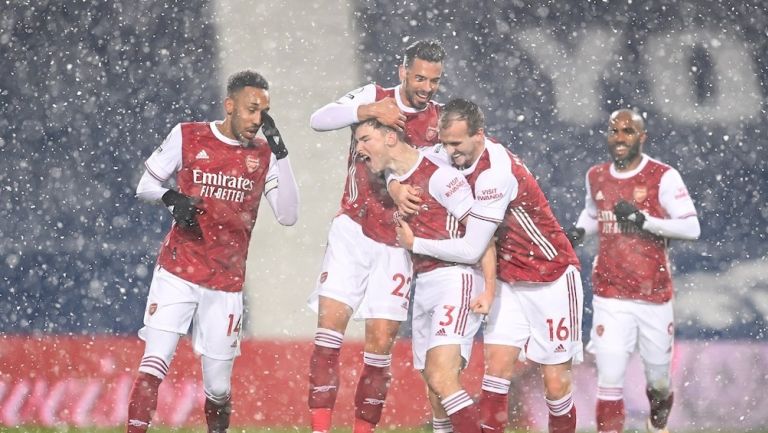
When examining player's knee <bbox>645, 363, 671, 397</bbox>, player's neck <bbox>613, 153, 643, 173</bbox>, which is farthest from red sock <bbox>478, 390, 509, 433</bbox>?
player's neck <bbox>613, 153, 643, 173</bbox>

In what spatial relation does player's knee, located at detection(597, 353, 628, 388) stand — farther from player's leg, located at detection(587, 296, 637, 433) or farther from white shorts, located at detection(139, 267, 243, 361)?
white shorts, located at detection(139, 267, 243, 361)

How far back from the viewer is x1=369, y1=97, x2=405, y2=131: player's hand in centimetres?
483

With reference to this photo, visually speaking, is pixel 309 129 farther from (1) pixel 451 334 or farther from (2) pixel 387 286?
(1) pixel 451 334

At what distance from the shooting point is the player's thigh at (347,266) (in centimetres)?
514

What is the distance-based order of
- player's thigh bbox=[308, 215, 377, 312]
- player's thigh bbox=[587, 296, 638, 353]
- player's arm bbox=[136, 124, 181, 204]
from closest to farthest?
player's arm bbox=[136, 124, 181, 204] → player's thigh bbox=[308, 215, 377, 312] → player's thigh bbox=[587, 296, 638, 353]

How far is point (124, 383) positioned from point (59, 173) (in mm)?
1591

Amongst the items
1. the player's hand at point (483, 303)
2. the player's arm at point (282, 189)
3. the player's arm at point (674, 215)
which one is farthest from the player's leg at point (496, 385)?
the player's arm at point (674, 215)

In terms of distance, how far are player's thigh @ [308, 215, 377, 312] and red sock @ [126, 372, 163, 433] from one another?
85cm

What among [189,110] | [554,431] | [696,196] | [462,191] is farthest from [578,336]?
[189,110]

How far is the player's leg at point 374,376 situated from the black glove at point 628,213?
55.4 inches

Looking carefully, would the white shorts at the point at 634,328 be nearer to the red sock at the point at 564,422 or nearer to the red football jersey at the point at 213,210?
the red sock at the point at 564,422

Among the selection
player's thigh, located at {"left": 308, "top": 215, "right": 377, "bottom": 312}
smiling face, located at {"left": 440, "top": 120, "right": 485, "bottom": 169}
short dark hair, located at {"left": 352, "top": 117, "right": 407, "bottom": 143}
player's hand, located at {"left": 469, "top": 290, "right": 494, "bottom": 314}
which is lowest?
player's hand, located at {"left": 469, "top": 290, "right": 494, "bottom": 314}

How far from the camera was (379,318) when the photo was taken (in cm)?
511

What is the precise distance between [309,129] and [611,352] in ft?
9.83
